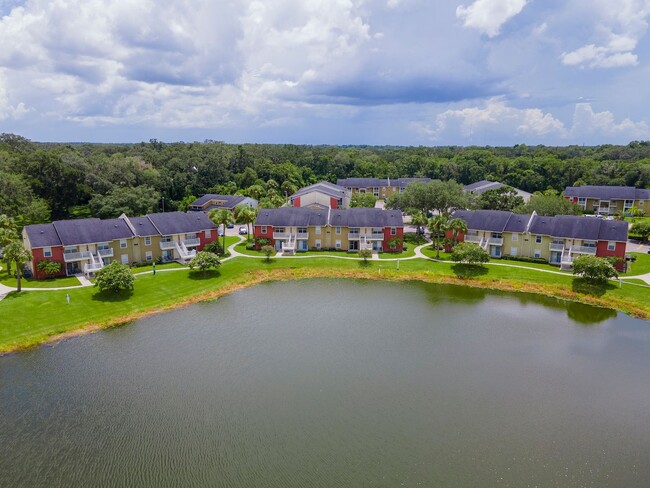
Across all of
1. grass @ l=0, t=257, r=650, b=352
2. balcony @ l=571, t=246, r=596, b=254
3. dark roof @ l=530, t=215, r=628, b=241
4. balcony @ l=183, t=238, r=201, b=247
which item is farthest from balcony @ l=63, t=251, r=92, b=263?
balcony @ l=571, t=246, r=596, b=254

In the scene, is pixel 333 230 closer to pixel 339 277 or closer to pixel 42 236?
pixel 339 277

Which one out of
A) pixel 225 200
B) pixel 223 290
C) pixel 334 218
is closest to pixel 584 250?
pixel 334 218

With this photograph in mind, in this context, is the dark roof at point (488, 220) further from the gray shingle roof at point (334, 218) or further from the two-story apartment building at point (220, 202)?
the two-story apartment building at point (220, 202)

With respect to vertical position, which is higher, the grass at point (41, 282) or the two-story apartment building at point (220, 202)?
the two-story apartment building at point (220, 202)

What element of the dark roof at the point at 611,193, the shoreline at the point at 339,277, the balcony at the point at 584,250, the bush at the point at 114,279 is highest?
the dark roof at the point at 611,193

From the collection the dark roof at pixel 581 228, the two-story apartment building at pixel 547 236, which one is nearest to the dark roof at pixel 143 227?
the two-story apartment building at pixel 547 236

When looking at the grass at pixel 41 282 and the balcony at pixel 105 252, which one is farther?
the balcony at pixel 105 252
